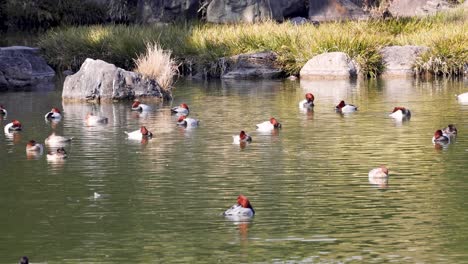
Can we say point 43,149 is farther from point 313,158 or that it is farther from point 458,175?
point 458,175

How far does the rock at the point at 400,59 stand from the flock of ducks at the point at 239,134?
8.30 m

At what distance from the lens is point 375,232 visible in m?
13.9

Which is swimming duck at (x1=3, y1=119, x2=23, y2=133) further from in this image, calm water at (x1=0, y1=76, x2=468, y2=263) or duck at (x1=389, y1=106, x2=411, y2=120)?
duck at (x1=389, y1=106, x2=411, y2=120)

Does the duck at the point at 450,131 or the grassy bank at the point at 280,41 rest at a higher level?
the grassy bank at the point at 280,41

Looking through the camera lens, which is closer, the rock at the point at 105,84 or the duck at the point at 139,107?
the duck at the point at 139,107

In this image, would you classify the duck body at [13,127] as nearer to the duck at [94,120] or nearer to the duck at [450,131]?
the duck at [94,120]

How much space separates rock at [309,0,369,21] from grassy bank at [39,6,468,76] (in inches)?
249

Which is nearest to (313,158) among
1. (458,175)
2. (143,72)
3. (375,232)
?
(458,175)

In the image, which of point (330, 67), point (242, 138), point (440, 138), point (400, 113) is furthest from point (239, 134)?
point (330, 67)

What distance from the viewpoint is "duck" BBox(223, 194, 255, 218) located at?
48.1 feet

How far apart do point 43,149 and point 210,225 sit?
7.78m

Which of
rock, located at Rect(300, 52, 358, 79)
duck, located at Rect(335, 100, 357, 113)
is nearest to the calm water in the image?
duck, located at Rect(335, 100, 357, 113)

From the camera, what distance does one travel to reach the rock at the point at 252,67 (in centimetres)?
3838

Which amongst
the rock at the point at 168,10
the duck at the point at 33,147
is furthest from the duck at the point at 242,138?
Result: the rock at the point at 168,10
